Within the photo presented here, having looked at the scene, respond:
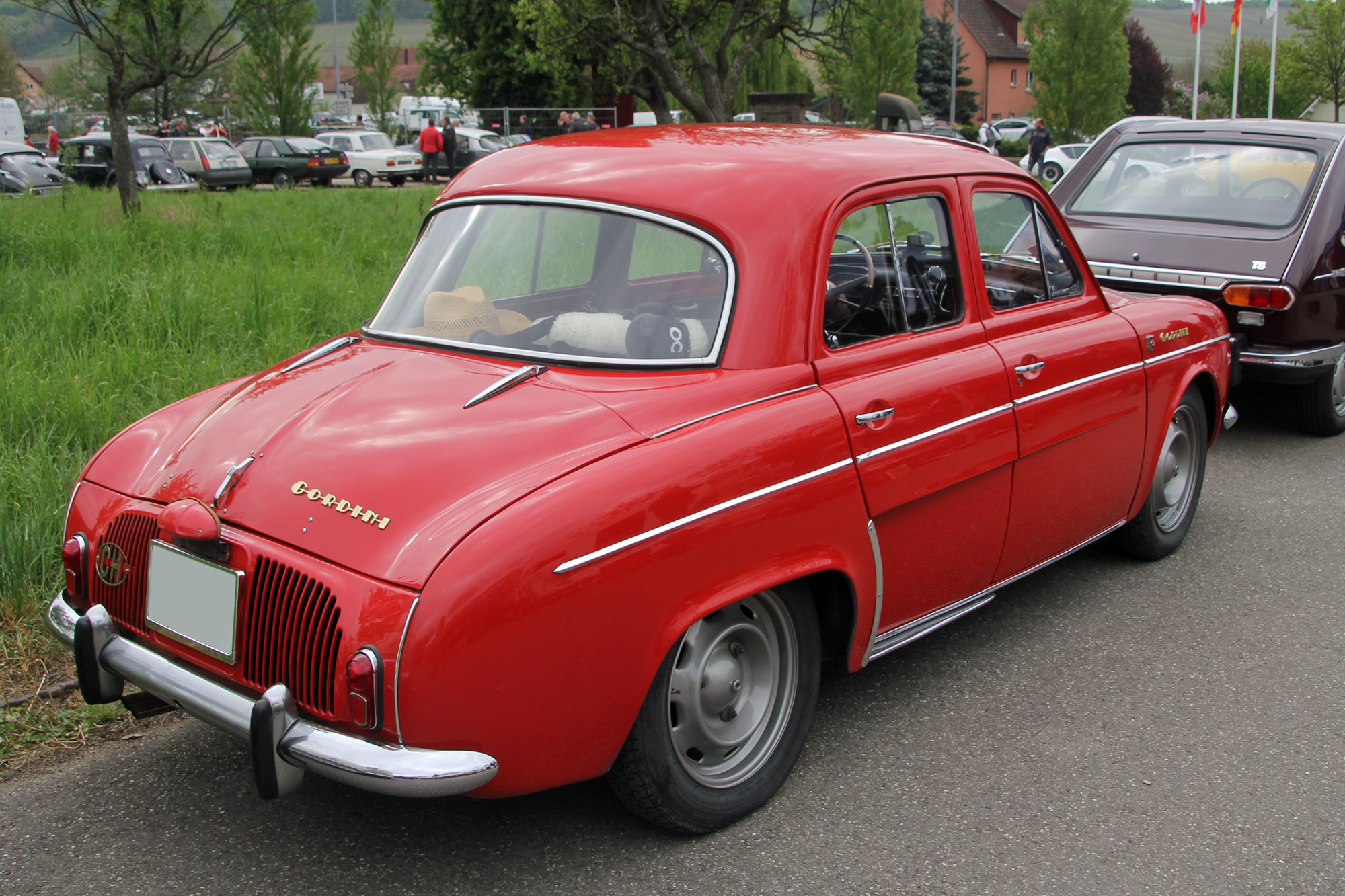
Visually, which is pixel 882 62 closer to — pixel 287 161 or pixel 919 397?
pixel 287 161

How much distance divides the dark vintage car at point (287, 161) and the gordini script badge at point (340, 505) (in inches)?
1096

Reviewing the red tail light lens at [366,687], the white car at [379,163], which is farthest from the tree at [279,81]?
the red tail light lens at [366,687]

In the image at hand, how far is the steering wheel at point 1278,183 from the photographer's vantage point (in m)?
6.86

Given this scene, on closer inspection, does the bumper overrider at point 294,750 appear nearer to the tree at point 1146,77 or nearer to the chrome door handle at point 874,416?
the chrome door handle at point 874,416

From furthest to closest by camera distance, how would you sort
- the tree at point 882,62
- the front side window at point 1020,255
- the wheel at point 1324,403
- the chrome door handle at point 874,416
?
the tree at point 882,62, the wheel at point 1324,403, the front side window at point 1020,255, the chrome door handle at point 874,416

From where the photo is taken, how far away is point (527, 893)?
2.69 metres

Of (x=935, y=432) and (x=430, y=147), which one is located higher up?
(x=430, y=147)

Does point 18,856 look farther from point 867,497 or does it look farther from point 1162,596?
point 1162,596

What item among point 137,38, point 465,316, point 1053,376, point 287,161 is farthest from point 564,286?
point 287,161

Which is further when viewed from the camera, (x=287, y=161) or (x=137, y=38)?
(x=287, y=161)

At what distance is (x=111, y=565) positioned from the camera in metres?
2.88

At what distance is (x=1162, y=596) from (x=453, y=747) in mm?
3278

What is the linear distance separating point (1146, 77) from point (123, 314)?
68.1 metres

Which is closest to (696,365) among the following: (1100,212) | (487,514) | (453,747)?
(487,514)
